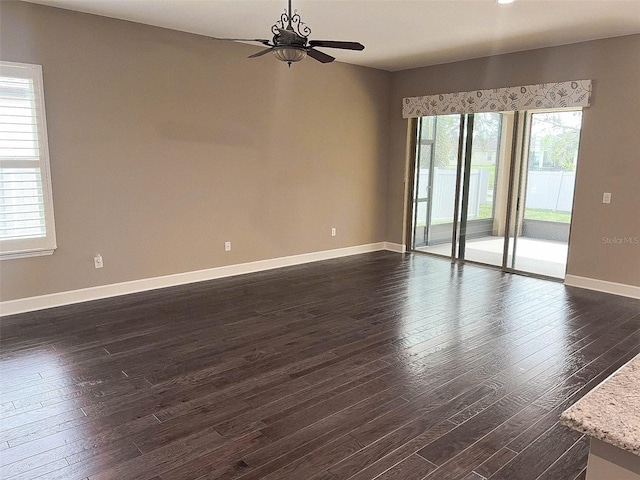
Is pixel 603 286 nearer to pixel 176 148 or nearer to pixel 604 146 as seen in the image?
pixel 604 146

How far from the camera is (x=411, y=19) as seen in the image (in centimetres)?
436

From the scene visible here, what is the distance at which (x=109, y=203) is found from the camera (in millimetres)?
4637

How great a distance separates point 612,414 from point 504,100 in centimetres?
548

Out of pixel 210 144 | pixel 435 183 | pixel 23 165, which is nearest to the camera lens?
pixel 23 165

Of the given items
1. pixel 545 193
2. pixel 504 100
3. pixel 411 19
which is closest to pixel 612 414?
pixel 411 19

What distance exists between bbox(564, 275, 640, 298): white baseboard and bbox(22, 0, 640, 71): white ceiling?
94.8 inches

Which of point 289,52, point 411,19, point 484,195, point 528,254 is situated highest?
point 411,19

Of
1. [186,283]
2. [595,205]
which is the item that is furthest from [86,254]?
[595,205]

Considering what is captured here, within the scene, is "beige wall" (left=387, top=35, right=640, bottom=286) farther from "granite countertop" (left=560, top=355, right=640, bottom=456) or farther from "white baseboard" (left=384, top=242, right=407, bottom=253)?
"granite countertop" (left=560, top=355, right=640, bottom=456)

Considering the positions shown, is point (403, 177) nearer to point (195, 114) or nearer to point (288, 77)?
point (288, 77)

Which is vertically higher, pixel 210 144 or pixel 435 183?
pixel 210 144

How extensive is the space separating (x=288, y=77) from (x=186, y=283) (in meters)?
2.90

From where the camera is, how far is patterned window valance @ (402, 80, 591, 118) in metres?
5.11

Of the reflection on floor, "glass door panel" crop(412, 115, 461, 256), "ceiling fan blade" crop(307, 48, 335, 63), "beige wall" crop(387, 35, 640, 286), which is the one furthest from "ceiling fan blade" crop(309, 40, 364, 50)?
the reflection on floor
